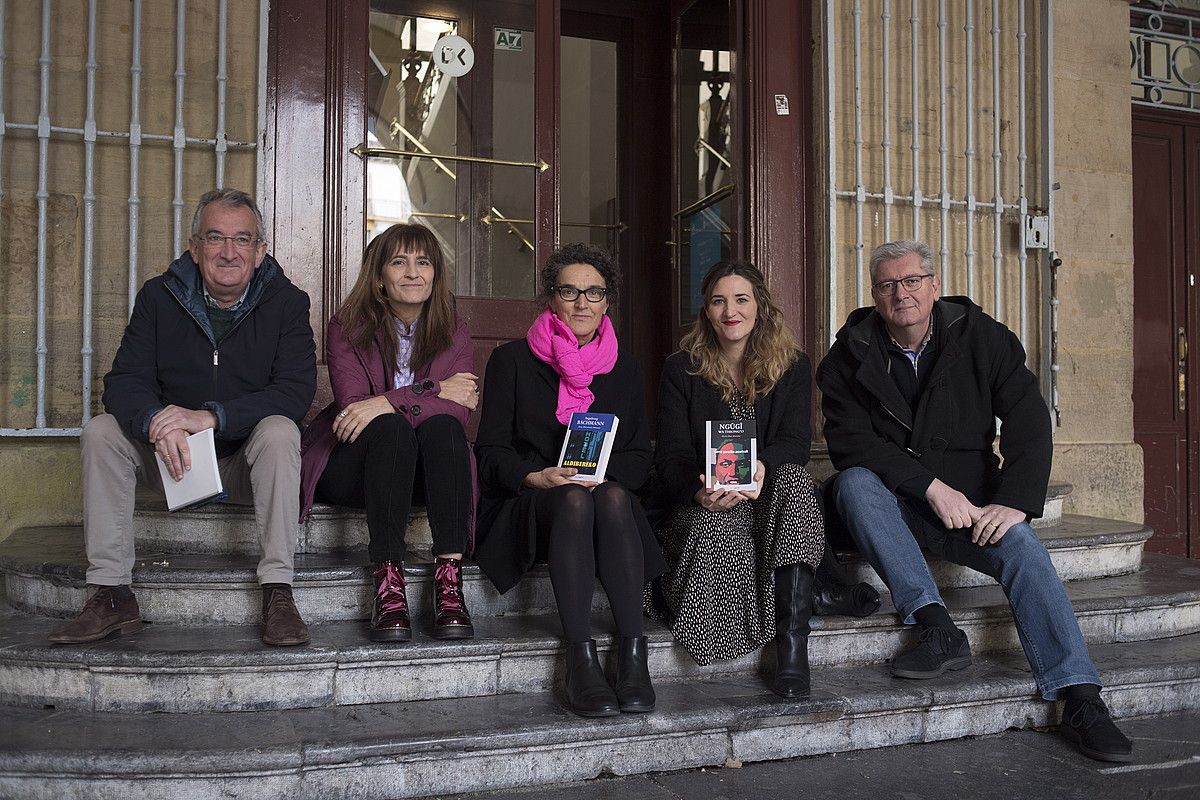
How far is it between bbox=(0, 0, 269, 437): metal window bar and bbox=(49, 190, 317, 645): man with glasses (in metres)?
1.30

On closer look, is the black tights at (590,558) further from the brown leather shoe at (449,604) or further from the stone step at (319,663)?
the brown leather shoe at (449,604)

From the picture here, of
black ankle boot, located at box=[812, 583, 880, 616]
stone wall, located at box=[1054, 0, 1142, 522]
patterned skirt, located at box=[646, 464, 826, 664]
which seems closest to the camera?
patterned skirt, located at box=[646, 464, 826, 664]

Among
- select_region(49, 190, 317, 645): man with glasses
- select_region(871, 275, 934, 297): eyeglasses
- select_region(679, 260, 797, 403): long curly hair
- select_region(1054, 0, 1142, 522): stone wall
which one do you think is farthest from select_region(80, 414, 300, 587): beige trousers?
select_region(1054, 0, 1142, 522): stone wall

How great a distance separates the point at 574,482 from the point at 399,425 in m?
0.57

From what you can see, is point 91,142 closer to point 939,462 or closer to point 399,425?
point 399,425

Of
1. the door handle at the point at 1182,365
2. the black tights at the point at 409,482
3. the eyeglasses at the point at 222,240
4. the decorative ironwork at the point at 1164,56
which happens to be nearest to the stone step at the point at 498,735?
the black tights at the point at 409,482

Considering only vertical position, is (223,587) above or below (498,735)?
above

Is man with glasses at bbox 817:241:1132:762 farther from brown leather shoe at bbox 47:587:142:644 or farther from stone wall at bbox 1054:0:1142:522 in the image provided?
stone wall at bbox 1054:0:1142:522

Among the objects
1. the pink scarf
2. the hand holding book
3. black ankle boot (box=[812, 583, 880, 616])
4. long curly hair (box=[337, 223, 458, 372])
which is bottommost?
black ankle boot (box=[812, 583, 880, 616])

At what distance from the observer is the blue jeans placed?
310 cm

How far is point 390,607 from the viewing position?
2.91 m

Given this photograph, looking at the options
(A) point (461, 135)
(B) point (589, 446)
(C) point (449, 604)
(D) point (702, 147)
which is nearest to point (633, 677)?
(C) point (449, 604)

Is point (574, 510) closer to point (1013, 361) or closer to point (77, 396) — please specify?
point (1013, 361)

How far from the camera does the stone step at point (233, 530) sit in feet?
11.5
